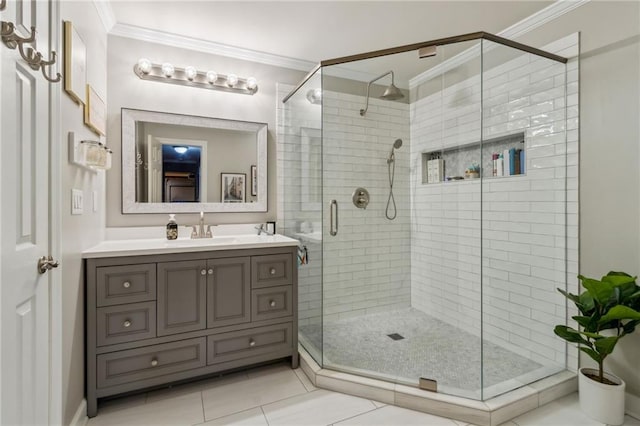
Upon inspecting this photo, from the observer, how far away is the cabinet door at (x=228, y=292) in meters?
2.04

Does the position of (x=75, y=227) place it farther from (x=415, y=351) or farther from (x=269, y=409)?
(x=415, y=351)

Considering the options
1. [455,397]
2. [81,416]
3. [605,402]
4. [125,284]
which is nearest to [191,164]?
[125,284]

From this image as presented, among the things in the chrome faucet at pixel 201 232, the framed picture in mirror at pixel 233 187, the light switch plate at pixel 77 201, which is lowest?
the chrome faucet at pixel 201 232

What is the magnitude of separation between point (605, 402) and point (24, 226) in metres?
2.81

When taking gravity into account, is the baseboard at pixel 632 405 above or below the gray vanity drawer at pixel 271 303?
below

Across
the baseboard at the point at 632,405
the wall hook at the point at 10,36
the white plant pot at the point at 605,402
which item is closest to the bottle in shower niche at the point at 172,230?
the wall hook at the point at 10,36

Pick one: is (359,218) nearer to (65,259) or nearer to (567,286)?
(567,286)

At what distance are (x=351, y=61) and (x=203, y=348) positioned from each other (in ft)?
7.23

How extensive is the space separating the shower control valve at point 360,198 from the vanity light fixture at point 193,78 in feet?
4.13

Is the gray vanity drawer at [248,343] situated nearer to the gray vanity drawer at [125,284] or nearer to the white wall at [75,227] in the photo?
the gray vanity drawer at [125,284]

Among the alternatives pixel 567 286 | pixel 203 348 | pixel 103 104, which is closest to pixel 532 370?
pixel 567 286

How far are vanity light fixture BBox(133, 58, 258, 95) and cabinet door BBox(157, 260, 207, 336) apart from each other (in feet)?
4.85

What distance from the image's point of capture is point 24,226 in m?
1.12

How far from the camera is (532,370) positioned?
2.08 metres
